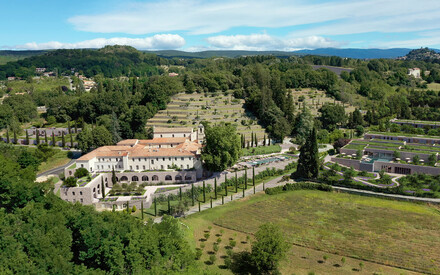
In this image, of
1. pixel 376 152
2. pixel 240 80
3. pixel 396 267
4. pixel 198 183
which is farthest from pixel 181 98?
pixel 396 267

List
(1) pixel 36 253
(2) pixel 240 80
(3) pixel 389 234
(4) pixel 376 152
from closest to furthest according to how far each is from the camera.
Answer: (1) pixel 36 253 < (3) pixel 389 234 < (4) pixel 376 152 < (2) pixel 240 80

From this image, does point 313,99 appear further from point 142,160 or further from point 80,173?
point 80,173

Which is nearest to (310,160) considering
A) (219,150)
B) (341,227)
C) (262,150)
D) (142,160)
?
(219,150)

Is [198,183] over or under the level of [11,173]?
under

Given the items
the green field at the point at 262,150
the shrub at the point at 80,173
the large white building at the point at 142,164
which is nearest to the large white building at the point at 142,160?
the large white building at the point at 142,164

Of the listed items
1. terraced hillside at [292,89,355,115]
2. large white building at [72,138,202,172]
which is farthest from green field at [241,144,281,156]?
terraced hillside at [292,89,355,115]

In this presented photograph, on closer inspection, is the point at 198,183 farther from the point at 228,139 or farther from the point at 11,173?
the point at 11,173

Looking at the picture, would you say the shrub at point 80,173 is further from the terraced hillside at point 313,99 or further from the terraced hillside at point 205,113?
the terraced hillside at point 313,99
